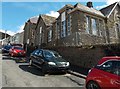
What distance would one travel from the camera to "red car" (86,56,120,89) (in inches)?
226

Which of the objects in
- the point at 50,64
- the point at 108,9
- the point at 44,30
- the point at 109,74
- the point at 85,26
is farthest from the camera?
the point at 44,30

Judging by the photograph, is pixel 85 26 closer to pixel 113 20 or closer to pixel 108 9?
pixel 113 20

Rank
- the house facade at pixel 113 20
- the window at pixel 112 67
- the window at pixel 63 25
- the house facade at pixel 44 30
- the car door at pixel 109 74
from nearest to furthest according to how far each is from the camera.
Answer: the car door at pixel 109 74
the window at pixel 112 67
the house facade at pixel 113 20
the window at pixel 63 25
the house facade at pixel 44 30

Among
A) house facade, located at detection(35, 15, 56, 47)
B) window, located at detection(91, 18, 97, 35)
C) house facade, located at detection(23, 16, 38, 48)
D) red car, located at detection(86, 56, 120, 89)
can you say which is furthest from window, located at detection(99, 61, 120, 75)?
house facade, located at detection(23, 16, 38, 48)

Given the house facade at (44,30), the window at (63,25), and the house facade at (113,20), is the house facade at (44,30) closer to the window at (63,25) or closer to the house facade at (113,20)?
the window at (63,25)

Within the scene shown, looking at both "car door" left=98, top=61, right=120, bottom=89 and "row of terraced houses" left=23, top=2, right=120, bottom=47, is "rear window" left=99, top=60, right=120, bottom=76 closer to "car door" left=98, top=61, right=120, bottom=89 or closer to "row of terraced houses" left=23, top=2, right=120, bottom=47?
"car door" left=98, top=61, right=120, bottom=89

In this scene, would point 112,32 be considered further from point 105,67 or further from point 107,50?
point 105,67

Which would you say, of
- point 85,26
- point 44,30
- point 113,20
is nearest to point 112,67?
point 85,26

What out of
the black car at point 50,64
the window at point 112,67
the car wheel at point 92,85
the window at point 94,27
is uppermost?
the window at point 94,27

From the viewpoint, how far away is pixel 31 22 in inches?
1785

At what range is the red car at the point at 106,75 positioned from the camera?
18.9 feet

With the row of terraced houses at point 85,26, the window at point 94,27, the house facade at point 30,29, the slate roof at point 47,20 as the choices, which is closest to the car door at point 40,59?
the row of terraced houses at point 85,26

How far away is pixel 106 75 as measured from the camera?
6.07 m

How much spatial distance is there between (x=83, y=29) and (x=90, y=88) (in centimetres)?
1617
